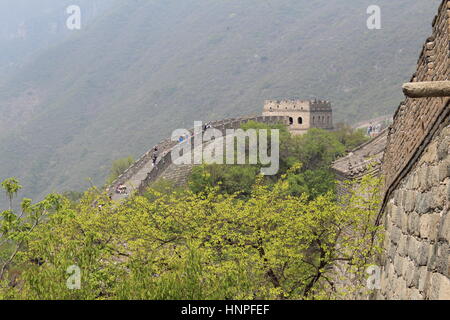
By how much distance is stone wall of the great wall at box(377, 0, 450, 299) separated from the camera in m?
5.30

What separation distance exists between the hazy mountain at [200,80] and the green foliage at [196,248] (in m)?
85.4

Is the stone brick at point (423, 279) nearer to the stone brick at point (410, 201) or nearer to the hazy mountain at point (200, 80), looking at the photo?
the stone brick at point (410, 201)

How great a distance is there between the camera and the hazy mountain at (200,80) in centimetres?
12094

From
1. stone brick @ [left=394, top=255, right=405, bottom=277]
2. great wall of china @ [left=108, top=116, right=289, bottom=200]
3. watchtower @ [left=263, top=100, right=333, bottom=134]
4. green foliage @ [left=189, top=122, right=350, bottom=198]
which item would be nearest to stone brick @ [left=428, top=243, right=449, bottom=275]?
stone brick @ [left=394, top=255, right=405, bottom=277]

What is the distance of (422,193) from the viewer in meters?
6.29

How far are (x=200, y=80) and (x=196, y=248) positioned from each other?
142 m

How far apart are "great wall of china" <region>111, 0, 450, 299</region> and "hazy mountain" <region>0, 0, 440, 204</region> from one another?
298 feet

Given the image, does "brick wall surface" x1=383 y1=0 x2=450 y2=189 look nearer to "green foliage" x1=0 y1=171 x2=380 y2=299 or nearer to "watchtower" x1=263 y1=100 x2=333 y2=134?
"green foliage" x1=0 y1=171 x2=380 y2=299

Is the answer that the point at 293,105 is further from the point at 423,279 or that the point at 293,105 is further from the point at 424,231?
the point at 423,279

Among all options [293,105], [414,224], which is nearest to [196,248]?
[414,224]

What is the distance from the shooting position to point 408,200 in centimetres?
714

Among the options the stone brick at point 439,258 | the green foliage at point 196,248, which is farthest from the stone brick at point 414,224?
the green foliage at point 196,248

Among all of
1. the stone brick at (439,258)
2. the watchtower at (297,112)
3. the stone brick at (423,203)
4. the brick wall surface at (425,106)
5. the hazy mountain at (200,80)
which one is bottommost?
the stone brick at (439,258)
